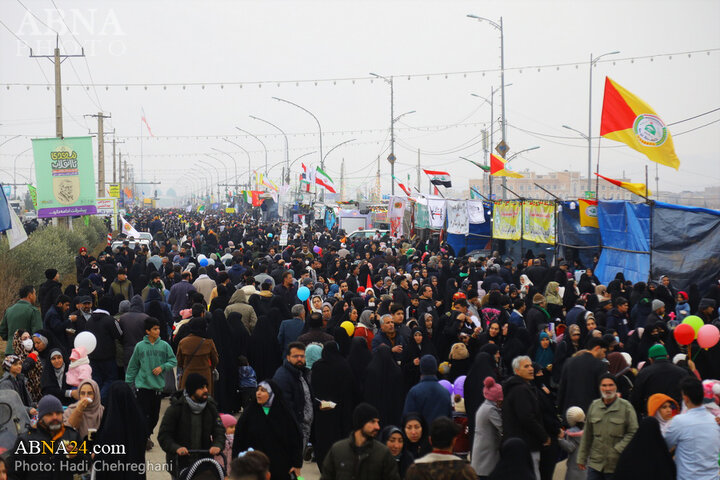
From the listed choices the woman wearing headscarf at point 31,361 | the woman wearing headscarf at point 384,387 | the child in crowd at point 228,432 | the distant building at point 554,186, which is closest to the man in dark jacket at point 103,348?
the woman wearing headscarf at point 31,361

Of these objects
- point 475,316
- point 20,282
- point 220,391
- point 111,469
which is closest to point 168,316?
point 220,391

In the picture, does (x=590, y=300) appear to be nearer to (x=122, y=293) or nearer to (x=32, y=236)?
(x=122, y=293)

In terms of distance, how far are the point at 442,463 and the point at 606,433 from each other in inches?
80.4

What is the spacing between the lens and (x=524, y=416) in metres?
6.39

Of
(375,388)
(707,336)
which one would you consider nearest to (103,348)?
(375,388)

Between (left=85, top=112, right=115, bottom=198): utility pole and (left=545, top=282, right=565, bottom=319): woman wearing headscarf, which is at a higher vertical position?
(left=85, top=112, right=115, bottom=198): utility pole

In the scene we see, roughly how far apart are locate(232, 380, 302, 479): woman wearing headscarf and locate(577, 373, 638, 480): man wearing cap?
2219 millimetres

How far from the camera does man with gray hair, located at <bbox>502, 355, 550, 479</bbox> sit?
640 centimetres

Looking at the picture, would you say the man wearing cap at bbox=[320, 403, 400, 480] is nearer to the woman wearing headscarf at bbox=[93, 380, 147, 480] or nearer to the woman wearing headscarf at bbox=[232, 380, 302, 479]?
the woman wearing headscarf at bbox=[232, 380, 302, 479]

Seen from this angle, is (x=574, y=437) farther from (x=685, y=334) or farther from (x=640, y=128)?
(x=640, y=128)

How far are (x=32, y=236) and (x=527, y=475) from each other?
21913 millimetres

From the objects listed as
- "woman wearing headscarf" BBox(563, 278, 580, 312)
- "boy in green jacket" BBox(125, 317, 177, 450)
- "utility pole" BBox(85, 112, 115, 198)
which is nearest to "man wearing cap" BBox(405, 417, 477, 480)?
"boy in green jacket" BBox(125, 317, 177, 450)

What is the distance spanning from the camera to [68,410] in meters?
Answer: 6.81

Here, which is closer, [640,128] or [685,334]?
[685,334]
